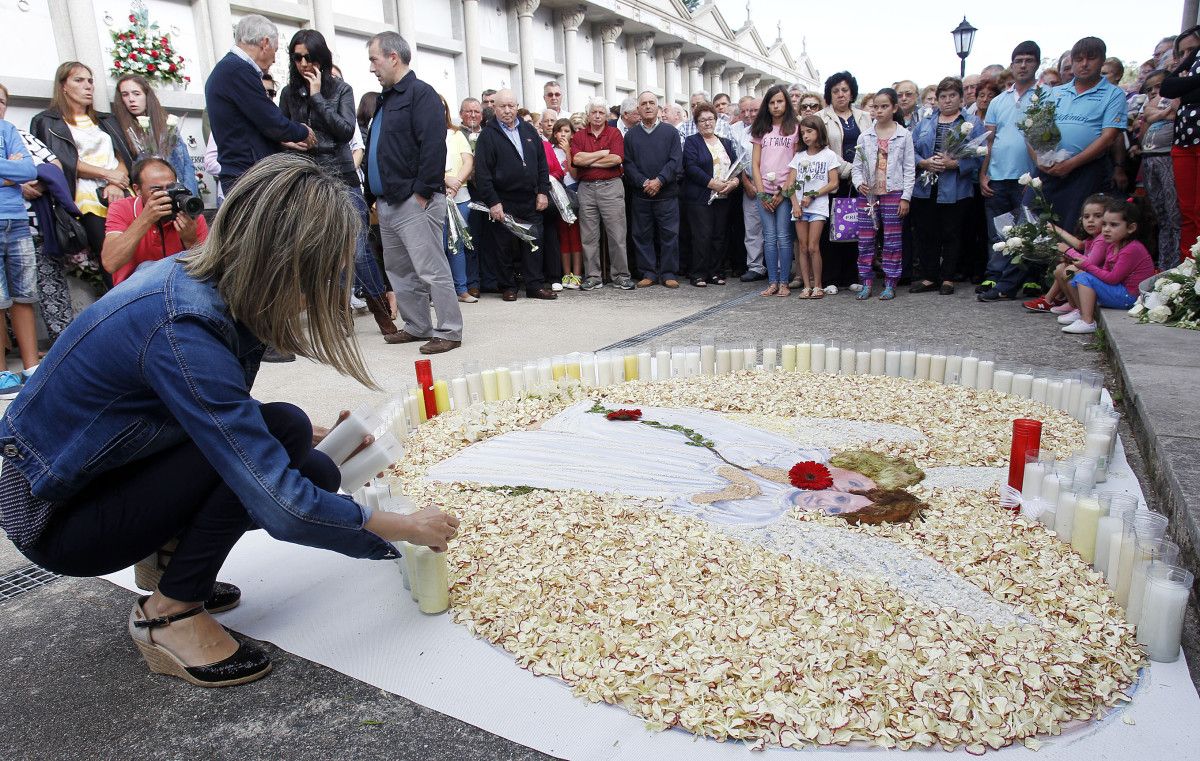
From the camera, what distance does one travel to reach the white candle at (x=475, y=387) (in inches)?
172

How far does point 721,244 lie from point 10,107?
6.87 m

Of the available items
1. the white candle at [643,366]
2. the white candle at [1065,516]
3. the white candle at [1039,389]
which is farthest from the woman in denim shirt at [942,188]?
the white candle at [1065,516]

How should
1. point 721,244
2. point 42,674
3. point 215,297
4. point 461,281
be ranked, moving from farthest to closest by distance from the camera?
1. point 721,244
2. point 461,281
3. point 42,674
4. point 215,297

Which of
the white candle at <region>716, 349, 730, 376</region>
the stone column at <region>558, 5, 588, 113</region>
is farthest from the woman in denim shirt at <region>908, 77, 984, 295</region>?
the stone column at <region>558, 5, 588, 113</region>

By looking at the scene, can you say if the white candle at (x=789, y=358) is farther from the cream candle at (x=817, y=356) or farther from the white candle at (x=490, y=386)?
the white candle at (x=490, y=386)

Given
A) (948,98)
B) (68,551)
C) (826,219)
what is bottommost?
(68,551)

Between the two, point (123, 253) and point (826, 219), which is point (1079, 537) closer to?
point (123, 253)

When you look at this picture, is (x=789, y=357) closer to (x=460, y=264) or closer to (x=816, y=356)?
(x=816, y=356)

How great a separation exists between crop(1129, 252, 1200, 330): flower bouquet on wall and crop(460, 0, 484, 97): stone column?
435 inches

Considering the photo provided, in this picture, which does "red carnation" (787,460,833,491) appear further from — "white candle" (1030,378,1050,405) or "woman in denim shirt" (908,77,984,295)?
"woman in denim shirt" (908,77,984,295)

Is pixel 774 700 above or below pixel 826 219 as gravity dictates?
below

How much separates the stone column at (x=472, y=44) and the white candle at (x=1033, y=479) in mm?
12504

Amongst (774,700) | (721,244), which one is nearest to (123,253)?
(774,700)

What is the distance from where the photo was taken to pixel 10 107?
23.0 ft
